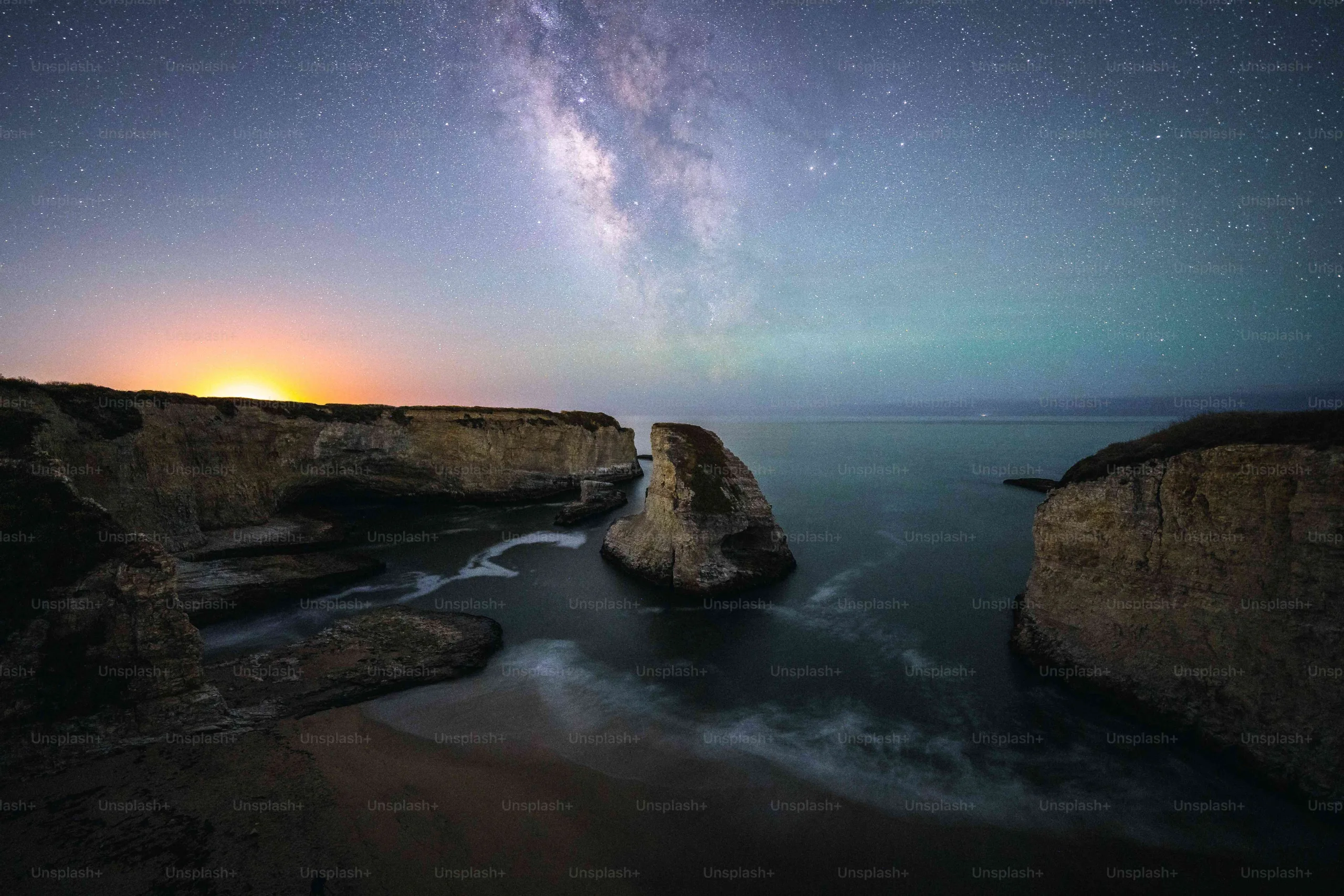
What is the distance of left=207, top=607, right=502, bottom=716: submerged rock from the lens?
461 inches

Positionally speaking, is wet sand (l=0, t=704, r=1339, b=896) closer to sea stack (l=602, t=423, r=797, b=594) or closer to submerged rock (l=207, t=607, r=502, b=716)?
submerged rock (l=207, t=607, r=502, b=716)

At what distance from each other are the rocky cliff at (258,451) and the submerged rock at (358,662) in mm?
5498

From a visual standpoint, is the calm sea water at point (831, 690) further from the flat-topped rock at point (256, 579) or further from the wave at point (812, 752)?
the flat-topped rock at point (256, 579)

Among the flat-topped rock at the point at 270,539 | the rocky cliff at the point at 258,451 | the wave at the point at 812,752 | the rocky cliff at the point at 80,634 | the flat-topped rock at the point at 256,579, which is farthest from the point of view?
the flat-topped rock at the point at 270,539

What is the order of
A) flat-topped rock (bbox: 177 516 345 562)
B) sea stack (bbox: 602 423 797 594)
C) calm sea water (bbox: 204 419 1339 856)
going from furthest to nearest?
1. flat-topped rock (bbox: 177 516 345 562)
2. sea stack (bbox: 602 423 797 594)
3. calm sea water (bbox: 204 419 1339 856)

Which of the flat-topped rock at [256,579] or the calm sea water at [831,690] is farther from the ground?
the flat-topped rock at [256,579]

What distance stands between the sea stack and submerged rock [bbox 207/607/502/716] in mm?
7720

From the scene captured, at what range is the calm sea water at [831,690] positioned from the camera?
9.09 metres

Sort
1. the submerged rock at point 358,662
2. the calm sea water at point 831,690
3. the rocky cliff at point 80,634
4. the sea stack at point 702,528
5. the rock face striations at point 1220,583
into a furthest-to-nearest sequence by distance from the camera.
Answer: the sea stack at point 702,528 → the submerged rock at point 358,662 → the calm sea water at point 831,690 → the rock face striations at point 1220,583 → the rocky cliff at point 80,634


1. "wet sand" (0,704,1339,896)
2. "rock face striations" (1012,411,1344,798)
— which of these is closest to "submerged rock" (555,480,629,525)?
"wet sand" (0,704,1339,896)

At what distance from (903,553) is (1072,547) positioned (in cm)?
1296

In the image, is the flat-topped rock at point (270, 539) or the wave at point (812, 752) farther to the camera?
the flat-topped rock at point (270, 539)

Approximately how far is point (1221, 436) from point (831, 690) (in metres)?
11.2

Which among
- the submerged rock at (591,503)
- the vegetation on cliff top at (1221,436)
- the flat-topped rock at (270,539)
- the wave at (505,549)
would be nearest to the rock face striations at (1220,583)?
the vegetation on cliff top at (1221,436)
